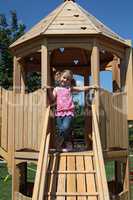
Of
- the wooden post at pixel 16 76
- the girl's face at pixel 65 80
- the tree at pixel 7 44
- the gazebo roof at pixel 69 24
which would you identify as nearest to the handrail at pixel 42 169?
the girl's face at pixel 65 80

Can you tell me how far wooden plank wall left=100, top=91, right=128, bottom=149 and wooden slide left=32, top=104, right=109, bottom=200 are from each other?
0.90 metres

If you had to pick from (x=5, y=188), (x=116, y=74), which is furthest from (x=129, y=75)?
(x=5, y=188)

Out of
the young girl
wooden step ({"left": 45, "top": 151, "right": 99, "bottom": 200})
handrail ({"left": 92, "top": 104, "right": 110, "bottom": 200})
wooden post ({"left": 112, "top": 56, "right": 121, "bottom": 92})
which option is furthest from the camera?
wooden post ({"left": 112, "top": 56, "right": 121, "bottom": 92})

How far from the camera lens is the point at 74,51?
463 inches

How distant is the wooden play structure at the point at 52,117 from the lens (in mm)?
7133

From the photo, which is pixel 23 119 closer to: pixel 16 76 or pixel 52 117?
pixel 52 117

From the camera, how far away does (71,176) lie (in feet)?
23.7

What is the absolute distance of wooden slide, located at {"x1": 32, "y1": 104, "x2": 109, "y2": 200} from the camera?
659 cm

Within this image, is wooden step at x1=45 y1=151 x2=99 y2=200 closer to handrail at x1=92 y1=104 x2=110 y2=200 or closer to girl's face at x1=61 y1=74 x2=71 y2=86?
handrail at x1=92 y1=104 x2=110 y2=200

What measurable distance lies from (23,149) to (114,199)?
2.43 metres

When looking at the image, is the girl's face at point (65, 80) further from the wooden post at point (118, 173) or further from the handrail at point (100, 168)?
the wooden post at point (118, 173)

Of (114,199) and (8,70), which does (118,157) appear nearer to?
(114,199)

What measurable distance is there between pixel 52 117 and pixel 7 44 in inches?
792

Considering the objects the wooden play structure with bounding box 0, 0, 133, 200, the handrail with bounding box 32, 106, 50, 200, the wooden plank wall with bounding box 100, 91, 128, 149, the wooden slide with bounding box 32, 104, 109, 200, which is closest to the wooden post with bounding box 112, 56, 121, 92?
the wooden play structure with bounding box 0, 0, 133, 200
